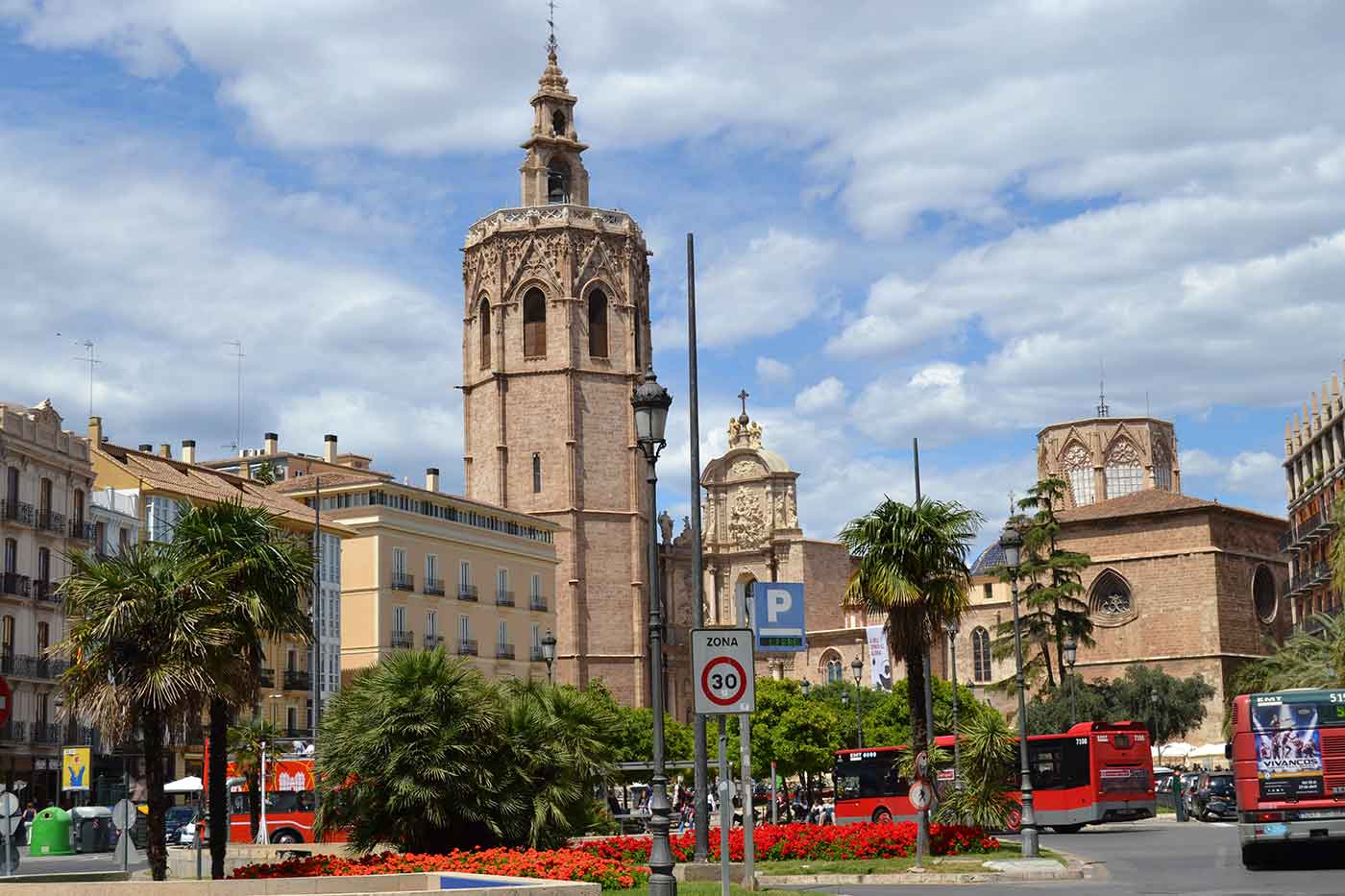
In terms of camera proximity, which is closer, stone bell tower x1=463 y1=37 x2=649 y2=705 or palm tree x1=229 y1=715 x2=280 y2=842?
palm tree x1=229 y1=715 x2=280 y2=842

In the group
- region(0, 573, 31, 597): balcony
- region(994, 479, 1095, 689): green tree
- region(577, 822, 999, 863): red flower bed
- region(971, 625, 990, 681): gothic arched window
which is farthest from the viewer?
region(971, 625, 990, 681): gothic arched window

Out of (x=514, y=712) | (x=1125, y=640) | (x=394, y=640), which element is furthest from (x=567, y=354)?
(x=514, y=712)

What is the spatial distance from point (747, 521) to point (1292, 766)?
266ft

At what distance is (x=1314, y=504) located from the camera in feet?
259

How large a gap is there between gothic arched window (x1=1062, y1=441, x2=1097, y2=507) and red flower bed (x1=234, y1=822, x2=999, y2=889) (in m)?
99.1

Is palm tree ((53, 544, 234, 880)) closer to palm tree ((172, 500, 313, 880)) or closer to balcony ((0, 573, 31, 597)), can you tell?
palm tree ((172, 500, 313, 880))

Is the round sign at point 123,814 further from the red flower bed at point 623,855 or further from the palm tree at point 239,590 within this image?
the red flower bed at point 623,855

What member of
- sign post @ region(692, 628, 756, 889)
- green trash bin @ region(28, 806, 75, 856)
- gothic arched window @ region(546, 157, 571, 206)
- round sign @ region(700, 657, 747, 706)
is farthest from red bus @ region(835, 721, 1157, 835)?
Answer: gothic arched window @ region(546, 157, 571, 206)

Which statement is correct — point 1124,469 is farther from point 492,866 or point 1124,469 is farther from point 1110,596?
point 492,866

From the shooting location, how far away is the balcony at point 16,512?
53.2 m

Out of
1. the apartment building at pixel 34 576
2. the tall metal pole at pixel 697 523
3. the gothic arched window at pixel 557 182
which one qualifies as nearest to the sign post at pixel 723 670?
the tall metal pole at pixel 697 523

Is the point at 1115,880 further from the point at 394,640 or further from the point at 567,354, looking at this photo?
the point at 567,354

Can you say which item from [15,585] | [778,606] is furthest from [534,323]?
[778,606]

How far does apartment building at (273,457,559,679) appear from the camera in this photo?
7175 cm
